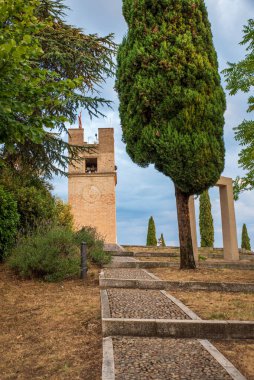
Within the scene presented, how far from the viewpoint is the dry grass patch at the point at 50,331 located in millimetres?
3795

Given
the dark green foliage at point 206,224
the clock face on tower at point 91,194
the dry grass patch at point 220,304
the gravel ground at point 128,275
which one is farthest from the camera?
the dark green foliage at point 206,224

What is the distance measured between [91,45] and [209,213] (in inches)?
693

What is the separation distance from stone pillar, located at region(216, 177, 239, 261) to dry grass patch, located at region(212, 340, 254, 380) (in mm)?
11198

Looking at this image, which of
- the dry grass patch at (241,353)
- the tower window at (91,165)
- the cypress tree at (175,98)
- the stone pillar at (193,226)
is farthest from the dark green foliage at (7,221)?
the tower window at (91,165)

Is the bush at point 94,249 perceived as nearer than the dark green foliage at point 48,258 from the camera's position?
No

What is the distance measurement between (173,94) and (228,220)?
23.5ft

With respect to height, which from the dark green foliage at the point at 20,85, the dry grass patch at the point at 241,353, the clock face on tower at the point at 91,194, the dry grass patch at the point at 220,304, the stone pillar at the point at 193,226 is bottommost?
the dry grass patch at the point at 241,353

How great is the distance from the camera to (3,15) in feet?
18.7

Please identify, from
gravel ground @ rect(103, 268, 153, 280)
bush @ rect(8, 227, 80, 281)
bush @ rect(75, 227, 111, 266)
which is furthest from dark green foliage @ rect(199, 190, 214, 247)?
bush @ rect(8, 227, 80, 281)

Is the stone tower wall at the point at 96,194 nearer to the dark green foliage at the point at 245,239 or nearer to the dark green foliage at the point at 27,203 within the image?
the dark green foliage at the point at 245,239

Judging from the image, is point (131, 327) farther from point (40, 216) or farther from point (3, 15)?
point (40, 216)

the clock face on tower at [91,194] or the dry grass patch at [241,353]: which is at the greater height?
the clock face on tower at [91,194]

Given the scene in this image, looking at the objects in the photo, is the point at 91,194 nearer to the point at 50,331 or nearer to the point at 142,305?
the point at 142,305

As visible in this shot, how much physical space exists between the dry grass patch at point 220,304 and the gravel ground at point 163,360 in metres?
1.22
